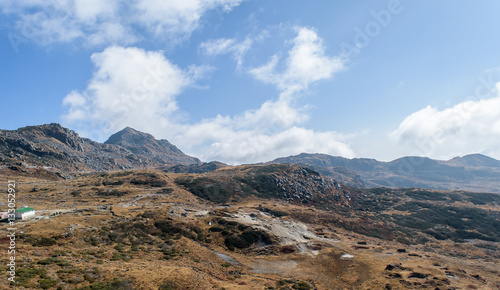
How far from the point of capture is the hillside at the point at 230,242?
120 feet

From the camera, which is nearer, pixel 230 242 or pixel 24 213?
pixel 24 213

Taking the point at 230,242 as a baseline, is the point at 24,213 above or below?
above

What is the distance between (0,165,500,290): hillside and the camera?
120 feet

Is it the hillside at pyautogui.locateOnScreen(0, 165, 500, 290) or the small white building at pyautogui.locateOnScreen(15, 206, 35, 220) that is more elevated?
the small white building at pyautogui.locateOnScreen(15, 206, 35, 220)

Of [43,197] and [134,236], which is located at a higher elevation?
[43,197]

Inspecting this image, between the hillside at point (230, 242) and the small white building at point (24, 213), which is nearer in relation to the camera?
the hillside at point (230, 242)

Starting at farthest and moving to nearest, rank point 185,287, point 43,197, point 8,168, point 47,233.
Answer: point 8,168 → point 43,197 → point 47,233 → point 185,287

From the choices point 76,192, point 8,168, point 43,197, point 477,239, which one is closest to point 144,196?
point 76,192

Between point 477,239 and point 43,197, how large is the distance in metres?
171

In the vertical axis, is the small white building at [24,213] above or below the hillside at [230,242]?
above

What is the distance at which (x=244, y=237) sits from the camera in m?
67.1

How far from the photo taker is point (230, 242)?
6391 centimetres

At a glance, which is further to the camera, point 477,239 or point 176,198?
point 176,198

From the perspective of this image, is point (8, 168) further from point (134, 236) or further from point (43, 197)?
point (134, 236)
